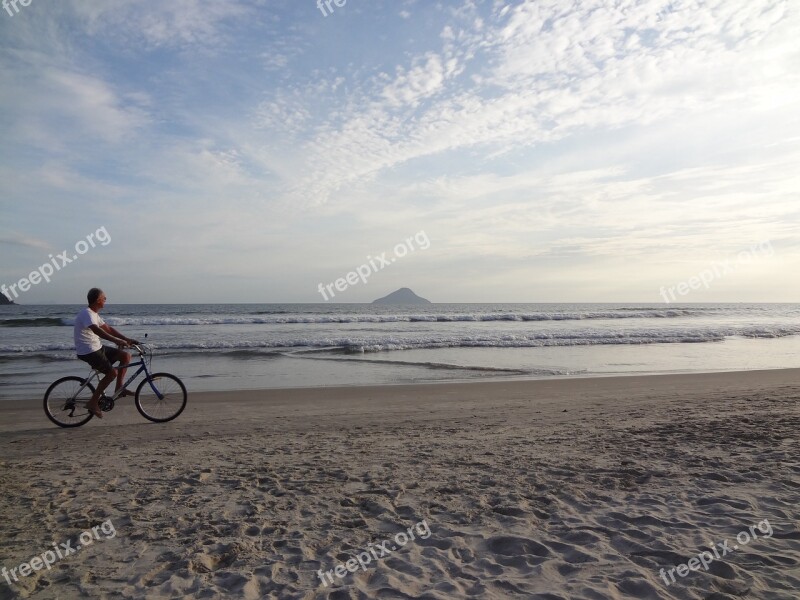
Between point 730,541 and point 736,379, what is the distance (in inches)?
462

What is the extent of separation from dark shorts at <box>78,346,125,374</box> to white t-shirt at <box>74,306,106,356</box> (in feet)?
0.27

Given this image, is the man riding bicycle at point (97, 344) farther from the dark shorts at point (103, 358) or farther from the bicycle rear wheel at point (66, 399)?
the bicycle rear wheel at point (66, 399)

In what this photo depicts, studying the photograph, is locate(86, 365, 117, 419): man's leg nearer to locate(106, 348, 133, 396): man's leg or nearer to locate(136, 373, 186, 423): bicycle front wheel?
locate(106, 348, 133, 396): man's leg

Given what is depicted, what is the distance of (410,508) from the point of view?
4.43 metres

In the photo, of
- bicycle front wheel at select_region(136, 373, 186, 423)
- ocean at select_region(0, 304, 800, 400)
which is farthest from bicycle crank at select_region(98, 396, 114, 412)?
ocean at select_region(0, 304, 800, 400)

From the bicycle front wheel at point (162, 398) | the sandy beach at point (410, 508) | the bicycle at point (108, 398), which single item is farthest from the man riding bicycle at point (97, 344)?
→ the sandy beach at point (410, 508)

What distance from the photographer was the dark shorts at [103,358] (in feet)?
25.4

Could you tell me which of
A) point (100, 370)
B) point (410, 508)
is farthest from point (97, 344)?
point (410, 508)

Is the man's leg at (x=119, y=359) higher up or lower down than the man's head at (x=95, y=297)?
lower down

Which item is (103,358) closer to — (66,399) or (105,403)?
(105,403)

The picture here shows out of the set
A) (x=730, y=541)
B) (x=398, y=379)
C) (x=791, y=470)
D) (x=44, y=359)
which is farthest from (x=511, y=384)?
(x=44, y=359)

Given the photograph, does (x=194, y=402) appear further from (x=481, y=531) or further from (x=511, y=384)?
(x=481, y=531)

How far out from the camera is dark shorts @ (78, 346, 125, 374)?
7.73 metres

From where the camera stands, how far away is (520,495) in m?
4.68
